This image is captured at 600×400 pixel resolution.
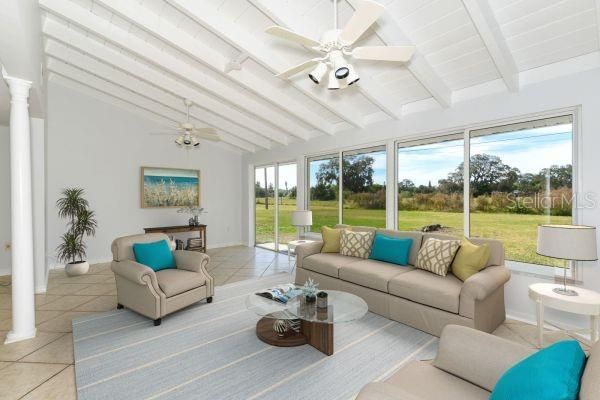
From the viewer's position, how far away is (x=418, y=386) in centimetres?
151

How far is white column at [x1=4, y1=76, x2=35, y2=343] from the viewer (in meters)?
2.85

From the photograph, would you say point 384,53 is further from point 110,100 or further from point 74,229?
point 110,100

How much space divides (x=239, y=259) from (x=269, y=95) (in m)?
3.60

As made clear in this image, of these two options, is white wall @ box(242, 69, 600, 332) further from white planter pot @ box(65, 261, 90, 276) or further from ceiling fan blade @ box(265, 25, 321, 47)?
white planter pot @ box(65, 261, 90, 276)

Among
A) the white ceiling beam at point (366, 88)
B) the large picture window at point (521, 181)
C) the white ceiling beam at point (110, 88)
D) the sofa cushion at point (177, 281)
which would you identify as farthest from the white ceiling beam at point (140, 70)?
the large picture window at point (521, 181)

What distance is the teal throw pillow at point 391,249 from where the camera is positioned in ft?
12.4

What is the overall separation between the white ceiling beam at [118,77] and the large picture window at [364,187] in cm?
276

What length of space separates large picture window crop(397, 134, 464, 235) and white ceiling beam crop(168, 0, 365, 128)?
1.48 metres

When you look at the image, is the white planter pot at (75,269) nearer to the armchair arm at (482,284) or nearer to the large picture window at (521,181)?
the armchair arm at (482,284)

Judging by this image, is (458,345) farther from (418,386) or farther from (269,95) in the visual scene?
(269,95)

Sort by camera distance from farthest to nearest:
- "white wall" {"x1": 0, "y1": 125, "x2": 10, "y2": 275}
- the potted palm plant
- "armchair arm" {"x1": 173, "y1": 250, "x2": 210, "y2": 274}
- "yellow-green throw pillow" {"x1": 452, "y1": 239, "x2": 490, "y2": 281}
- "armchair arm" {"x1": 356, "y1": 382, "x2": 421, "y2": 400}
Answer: the potted palm plant < "white wall" {"x1": 0, "y1": 125, "x2": 10, "y2": 275} < "armchair arm" {"x1": 173, "y1": 250, "x2": 210, "y2": 274} < "yellow-green throw pillow" {"x1": 452, "y1": 239, "x2": 490, "y2": 281} < "armchair arm" {"x1": 356, "y1": 382, "x2": 421, "y2": 400}

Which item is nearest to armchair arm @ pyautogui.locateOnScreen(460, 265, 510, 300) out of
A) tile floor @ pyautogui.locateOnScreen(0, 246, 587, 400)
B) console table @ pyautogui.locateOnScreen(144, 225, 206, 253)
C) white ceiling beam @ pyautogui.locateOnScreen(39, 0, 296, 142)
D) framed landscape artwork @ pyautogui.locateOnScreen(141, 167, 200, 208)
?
tile floor @ pyautogui.locateOnScreen(0, 246, 587, 400)

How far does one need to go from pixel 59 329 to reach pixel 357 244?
362cm

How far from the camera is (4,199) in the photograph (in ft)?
16.5
